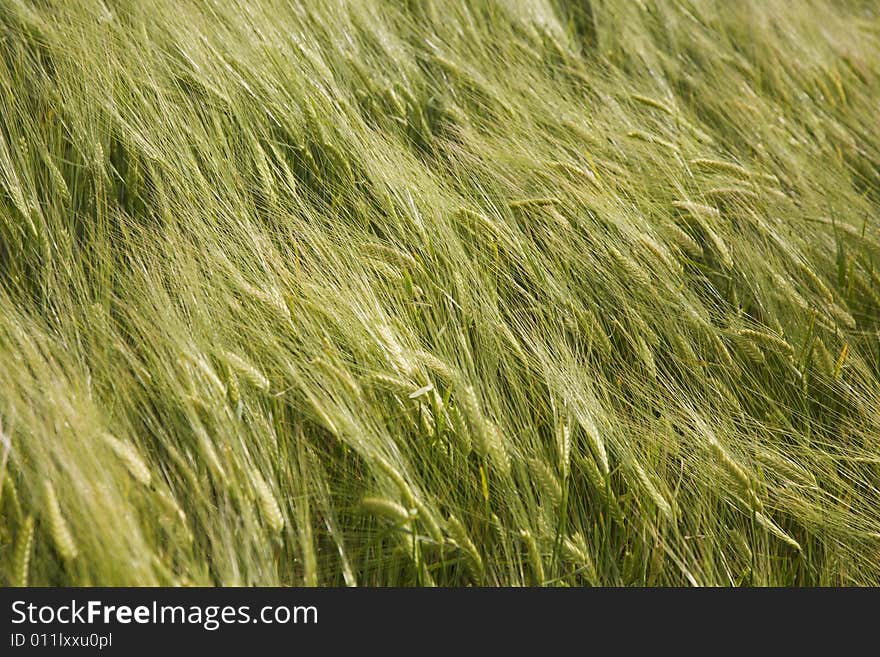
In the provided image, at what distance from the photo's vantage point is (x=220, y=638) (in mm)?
1156

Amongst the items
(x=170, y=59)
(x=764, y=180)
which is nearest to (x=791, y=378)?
(x=764, y=180)

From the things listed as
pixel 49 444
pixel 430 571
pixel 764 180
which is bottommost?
pixel 764 180

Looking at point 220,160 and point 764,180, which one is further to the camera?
point 764,180

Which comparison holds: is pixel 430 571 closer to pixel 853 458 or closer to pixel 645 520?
pixel 645 520

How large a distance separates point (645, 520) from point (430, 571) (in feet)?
1.30

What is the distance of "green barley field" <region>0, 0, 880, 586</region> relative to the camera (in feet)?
4.07

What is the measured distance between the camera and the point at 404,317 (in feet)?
5.07

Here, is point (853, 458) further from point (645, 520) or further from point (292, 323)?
point (292, 323)

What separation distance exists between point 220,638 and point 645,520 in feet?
2.42

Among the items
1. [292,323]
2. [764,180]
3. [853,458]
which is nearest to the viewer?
[292,323]

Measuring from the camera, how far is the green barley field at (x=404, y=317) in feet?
4.07

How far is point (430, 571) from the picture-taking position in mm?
1300

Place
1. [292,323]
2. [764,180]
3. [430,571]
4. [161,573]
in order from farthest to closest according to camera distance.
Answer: [764,180], [292,323], [430,571], [161,573]

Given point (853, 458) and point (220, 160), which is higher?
point (220, 160)
